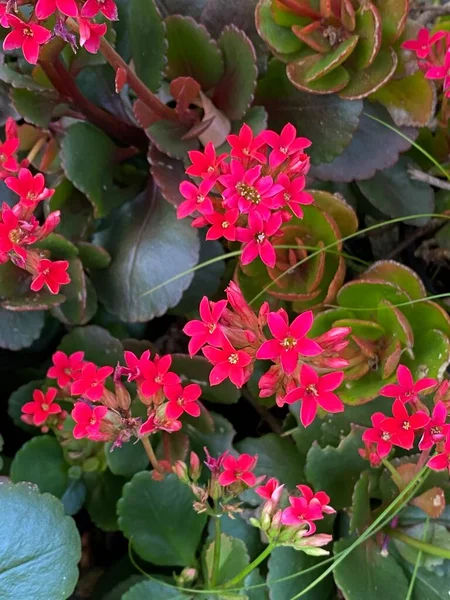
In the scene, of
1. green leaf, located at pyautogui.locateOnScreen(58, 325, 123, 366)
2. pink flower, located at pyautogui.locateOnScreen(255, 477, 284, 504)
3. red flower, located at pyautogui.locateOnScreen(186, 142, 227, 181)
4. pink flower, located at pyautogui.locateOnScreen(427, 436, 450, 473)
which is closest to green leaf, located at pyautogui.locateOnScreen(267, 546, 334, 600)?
pink flower, located at pyautogui.locateOnScreen(255, 477, 284, 504)

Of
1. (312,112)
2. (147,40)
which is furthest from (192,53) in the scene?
(312,112)

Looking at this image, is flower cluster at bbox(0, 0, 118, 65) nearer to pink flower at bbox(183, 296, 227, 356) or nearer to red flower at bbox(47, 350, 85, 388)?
pink flower at bbox(183, 296, 227, 356)

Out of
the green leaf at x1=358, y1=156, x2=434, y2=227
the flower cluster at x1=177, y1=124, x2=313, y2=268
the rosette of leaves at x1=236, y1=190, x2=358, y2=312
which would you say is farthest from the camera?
the green leaf at x1=358, y1=156, x2=434, y2=227

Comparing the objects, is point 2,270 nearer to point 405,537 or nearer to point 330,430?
point 330,430

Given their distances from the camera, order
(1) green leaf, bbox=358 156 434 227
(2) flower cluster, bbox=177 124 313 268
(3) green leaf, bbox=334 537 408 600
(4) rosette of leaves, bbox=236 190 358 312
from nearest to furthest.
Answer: (2) flower cluster, bbox=177 124 313 268 → (3) green leaf, bbox=334 537 408 600 → (4) rosette of leaves, bbox=236 190 358 312 → (1) green leaf, bbox=358 156 434 227

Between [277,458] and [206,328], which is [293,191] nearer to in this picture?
[206,328]

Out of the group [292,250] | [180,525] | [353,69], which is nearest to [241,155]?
[292,250]

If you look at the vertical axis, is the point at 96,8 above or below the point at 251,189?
above
